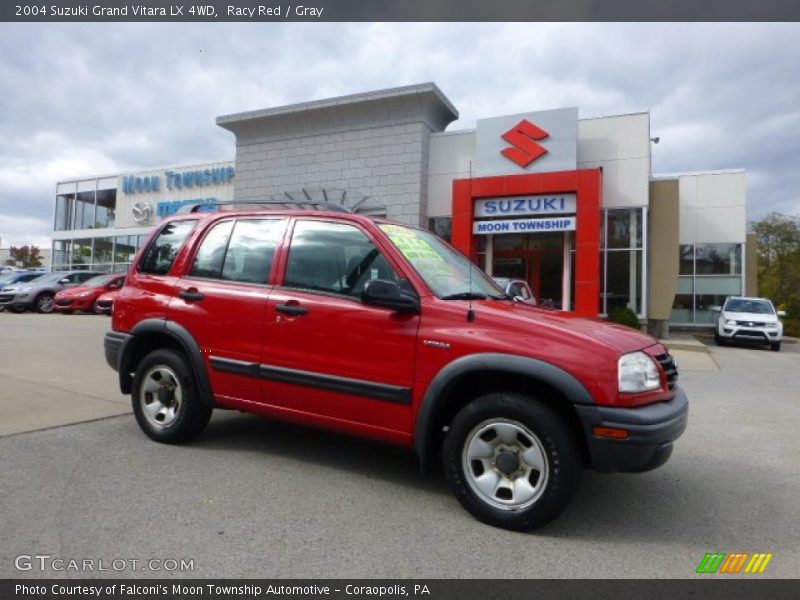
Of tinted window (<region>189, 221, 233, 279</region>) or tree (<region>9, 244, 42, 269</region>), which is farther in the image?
tree (<region>9, 244, 42, 269</region>)

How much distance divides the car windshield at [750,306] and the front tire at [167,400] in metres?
18.1

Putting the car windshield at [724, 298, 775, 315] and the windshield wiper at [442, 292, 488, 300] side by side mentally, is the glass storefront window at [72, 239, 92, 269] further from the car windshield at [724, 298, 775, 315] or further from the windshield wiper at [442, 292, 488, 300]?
the windshield wiper at [442, 292, 488, 300]

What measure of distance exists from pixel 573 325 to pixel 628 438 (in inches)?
28.1

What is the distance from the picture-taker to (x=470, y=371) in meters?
3.31

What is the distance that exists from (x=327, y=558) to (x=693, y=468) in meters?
3.17

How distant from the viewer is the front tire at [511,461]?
3102 millimetres

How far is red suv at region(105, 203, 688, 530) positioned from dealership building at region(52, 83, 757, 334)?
13.1 metres

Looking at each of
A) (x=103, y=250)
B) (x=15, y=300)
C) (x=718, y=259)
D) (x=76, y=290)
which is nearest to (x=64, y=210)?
(x=103, y=250)

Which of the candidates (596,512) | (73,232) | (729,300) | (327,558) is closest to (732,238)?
(729,300)

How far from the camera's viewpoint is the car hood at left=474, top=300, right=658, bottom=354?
3.22m
